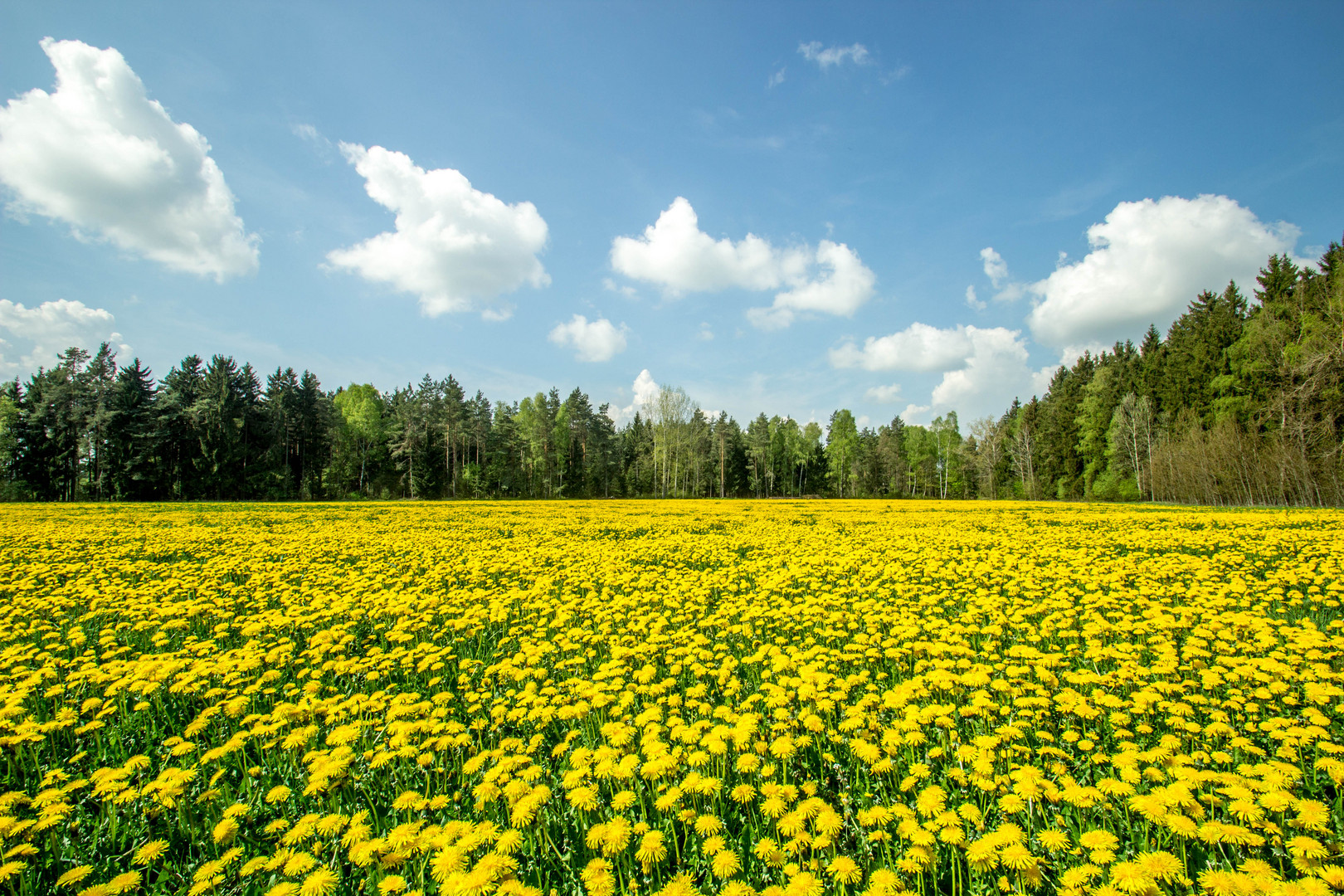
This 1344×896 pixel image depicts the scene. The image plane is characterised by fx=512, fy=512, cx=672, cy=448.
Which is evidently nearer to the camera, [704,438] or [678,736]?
[678,736]

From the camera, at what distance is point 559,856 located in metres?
2.63

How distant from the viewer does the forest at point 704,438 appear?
32.1 m

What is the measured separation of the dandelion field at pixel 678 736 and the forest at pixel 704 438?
34316mm

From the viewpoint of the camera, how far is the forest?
32.1 metres

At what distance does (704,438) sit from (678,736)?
64.6 metres

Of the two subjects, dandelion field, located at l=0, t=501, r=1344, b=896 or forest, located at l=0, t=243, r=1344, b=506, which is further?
forest, located at l=0, t=243, r=1344, b=506

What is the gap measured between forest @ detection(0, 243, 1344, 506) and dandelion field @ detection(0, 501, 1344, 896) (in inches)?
1351

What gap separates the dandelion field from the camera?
2.30m

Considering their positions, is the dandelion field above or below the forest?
below

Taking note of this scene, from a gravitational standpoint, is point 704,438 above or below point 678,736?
above

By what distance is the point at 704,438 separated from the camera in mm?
67625

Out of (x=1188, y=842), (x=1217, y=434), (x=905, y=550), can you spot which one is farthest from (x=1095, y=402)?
(x=1188, y=842)

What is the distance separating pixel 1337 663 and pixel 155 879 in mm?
8991

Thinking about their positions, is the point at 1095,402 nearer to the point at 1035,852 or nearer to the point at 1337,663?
the point at 1337,663
